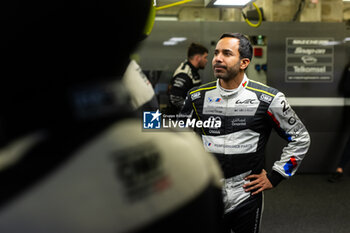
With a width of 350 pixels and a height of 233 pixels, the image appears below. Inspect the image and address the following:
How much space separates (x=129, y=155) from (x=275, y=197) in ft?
12.0

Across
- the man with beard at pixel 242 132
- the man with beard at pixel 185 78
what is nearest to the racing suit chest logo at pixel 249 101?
the man with beard at pixel 242 132

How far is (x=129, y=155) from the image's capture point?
310 millimetres

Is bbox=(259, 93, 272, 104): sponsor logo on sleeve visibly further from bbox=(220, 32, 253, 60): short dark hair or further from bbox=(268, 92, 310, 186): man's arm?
bbox=(220, 32, 253, 60): short dark hair

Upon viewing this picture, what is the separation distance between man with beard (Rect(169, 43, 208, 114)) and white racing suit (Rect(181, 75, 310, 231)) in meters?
1.93

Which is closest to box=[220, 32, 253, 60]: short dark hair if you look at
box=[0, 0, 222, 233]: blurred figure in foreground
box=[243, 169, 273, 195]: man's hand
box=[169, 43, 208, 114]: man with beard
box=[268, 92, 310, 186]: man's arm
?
box=[268, 92, 310, 186]: man's arm

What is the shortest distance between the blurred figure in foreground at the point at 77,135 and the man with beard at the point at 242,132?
4.11 ft

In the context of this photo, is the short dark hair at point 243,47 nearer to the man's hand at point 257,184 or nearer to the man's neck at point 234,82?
the man's neck at point 234,82

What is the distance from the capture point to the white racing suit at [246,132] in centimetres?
157

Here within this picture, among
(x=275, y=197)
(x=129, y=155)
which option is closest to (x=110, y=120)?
(x=129, y=155)

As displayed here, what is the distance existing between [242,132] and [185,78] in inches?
85.1

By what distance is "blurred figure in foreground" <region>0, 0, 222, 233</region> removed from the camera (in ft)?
0.92

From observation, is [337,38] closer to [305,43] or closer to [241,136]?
[305,43]

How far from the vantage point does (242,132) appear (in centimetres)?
160

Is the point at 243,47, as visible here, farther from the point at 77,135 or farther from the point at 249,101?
the point at 77,135
